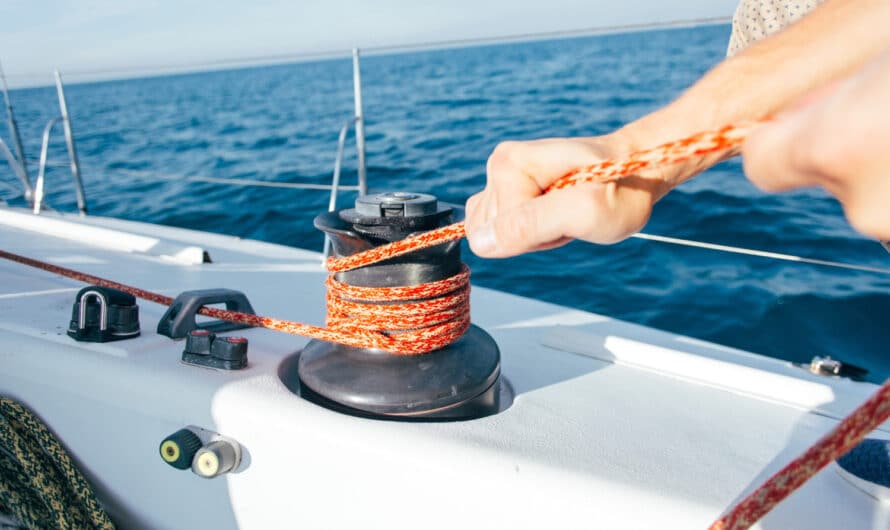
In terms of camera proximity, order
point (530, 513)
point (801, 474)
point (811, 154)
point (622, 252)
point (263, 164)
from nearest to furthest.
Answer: point (811, 154) → point (801, 474) → point (530, 513) → point (622, 252) → point (263, 164)

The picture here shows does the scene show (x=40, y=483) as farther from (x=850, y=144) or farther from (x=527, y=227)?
(x=850, y=144)

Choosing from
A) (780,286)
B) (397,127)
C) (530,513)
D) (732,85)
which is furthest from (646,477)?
(397,127)

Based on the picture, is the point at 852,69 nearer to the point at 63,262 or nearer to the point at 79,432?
the point at 79,432

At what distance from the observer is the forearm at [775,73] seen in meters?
0.64

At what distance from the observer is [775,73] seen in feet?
2.26

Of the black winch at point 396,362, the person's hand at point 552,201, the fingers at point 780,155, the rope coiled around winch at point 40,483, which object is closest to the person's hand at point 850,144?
the fingers at point 780,155

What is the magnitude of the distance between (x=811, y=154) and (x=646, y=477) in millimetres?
575

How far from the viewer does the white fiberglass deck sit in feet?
2.66

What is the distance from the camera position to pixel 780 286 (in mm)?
3293

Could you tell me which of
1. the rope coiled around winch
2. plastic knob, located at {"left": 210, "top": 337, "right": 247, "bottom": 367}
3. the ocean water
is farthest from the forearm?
the ocean water

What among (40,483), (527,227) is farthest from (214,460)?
(527,227)

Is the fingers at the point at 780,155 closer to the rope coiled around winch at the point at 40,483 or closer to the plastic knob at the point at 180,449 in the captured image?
the plastic knob at the point at 180,449

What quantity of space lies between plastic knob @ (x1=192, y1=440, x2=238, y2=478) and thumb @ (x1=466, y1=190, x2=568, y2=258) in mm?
487

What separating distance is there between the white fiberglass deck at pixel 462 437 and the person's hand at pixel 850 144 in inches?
20.0
